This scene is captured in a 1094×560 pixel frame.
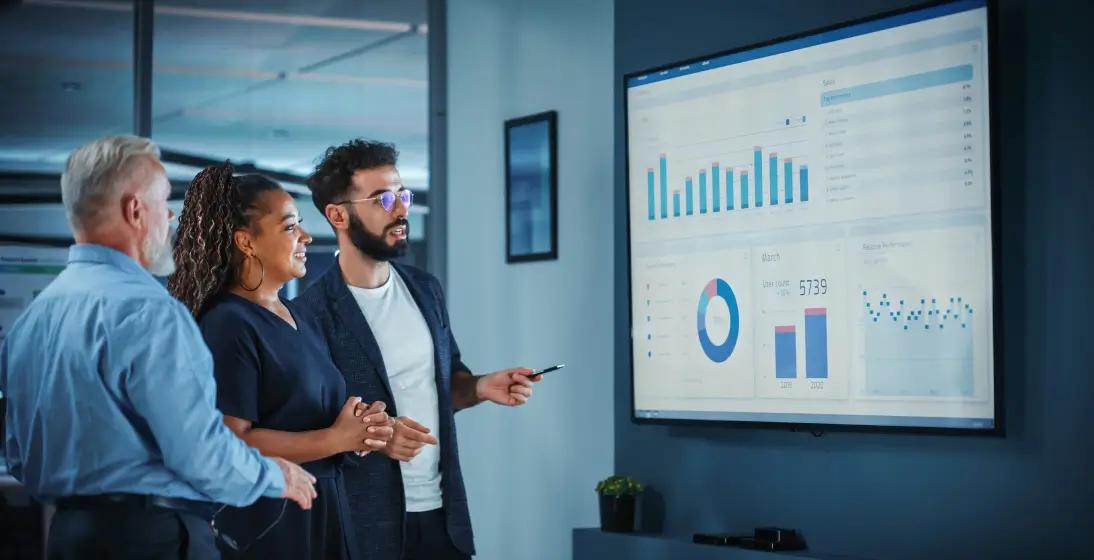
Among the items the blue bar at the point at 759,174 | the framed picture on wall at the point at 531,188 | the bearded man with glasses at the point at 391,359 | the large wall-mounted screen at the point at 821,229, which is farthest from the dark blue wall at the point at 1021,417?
the framed picture on wall at the point at 531,188

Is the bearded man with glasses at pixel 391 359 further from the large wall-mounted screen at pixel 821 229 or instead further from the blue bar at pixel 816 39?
the blue bar at pixel 816 39

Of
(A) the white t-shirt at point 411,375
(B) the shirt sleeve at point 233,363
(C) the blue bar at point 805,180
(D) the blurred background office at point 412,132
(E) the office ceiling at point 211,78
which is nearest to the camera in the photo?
(B) the shirt sleeve at point 233,363

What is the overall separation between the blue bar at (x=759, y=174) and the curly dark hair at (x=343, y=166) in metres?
1.00

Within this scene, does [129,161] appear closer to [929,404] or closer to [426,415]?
[426,415]

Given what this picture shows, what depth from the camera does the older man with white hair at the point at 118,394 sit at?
7.25ft

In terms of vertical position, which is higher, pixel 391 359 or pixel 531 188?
pixel 531 188

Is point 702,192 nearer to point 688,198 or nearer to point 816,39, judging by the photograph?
point 688,198

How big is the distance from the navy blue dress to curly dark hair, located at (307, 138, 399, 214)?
707 millimetres

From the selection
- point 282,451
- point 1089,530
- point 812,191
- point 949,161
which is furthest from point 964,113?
point 282,451

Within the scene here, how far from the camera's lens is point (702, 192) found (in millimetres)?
3742

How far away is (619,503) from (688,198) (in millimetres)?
954

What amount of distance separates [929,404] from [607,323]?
4.34ft

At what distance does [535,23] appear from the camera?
15.3 ft

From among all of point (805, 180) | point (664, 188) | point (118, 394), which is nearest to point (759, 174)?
point (805, 180)
